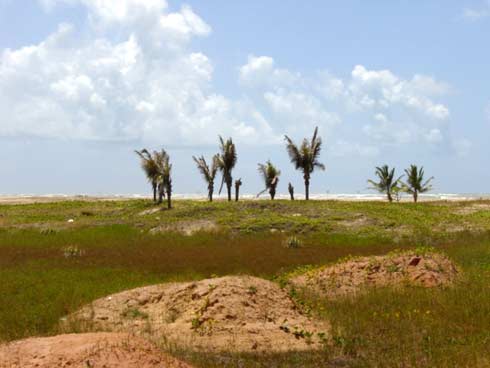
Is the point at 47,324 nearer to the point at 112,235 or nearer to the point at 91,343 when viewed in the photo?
the point at 91,343

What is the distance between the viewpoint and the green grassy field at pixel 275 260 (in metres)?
10.4

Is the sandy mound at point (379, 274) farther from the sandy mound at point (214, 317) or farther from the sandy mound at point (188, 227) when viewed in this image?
the sandy mound at point (188, 227)

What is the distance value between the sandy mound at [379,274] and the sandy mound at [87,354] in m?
9.00

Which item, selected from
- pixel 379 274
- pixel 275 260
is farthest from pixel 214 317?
pixel 275 260

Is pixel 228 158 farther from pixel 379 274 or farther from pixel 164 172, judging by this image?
pixel 379 274

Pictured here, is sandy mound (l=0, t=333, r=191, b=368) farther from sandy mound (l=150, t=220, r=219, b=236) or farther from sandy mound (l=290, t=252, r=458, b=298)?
sandy mound (l=150, t=220, r=219, b=236)

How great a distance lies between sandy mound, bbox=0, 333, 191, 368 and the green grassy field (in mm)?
1536

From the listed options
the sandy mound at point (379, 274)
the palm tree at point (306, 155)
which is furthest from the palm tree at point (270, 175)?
the sandy mound at point (379, 274)

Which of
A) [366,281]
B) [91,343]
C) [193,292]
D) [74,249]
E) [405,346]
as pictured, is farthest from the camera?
[74,249]

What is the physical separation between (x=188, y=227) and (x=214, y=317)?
80.8 feet

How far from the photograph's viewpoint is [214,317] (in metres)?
13.1

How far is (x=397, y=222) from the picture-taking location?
37.5 metres

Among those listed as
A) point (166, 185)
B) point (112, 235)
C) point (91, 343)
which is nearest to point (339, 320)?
point (91, 343)

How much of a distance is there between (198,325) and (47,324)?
387 cm
